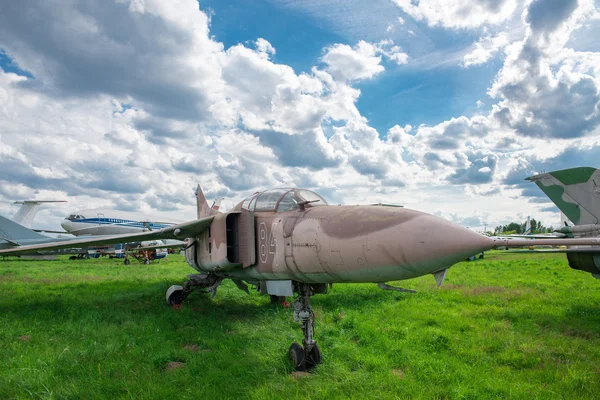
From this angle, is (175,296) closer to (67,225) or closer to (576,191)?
(576,191)

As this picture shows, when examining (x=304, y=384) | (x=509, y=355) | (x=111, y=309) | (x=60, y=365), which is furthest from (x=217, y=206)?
(x=509, y=355)

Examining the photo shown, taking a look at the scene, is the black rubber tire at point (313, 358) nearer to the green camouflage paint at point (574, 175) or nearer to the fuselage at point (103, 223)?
the green camouflage paint at point (574, 175)

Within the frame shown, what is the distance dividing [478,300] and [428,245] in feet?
26.6

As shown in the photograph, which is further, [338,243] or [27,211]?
[27,211]

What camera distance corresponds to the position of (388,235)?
13.4ft

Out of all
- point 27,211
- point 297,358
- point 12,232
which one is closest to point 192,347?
point 297,358

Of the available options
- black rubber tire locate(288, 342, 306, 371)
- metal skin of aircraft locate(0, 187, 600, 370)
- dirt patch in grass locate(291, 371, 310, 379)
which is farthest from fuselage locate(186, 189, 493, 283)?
dirt patch in grass locate(291, 371, 310, 379)

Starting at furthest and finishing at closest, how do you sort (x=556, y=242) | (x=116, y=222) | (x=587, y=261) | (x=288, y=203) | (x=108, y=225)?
(x=116, y=222) < (x=108, y=225) < (x=587, y=261) < (x=288, y=203) < (x=556, y=242)

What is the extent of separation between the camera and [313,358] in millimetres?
5488

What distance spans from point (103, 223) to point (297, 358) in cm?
3941

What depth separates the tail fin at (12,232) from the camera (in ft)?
48.6

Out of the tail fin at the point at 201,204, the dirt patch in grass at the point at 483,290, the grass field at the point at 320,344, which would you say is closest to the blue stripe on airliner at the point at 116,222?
the tail fin at the point at 201,204

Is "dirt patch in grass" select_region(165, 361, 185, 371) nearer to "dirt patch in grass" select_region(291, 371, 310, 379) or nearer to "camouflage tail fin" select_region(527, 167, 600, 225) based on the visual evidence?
"dirt patch in grass" select_region(291, 371, 310, 379)

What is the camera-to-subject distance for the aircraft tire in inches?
396
